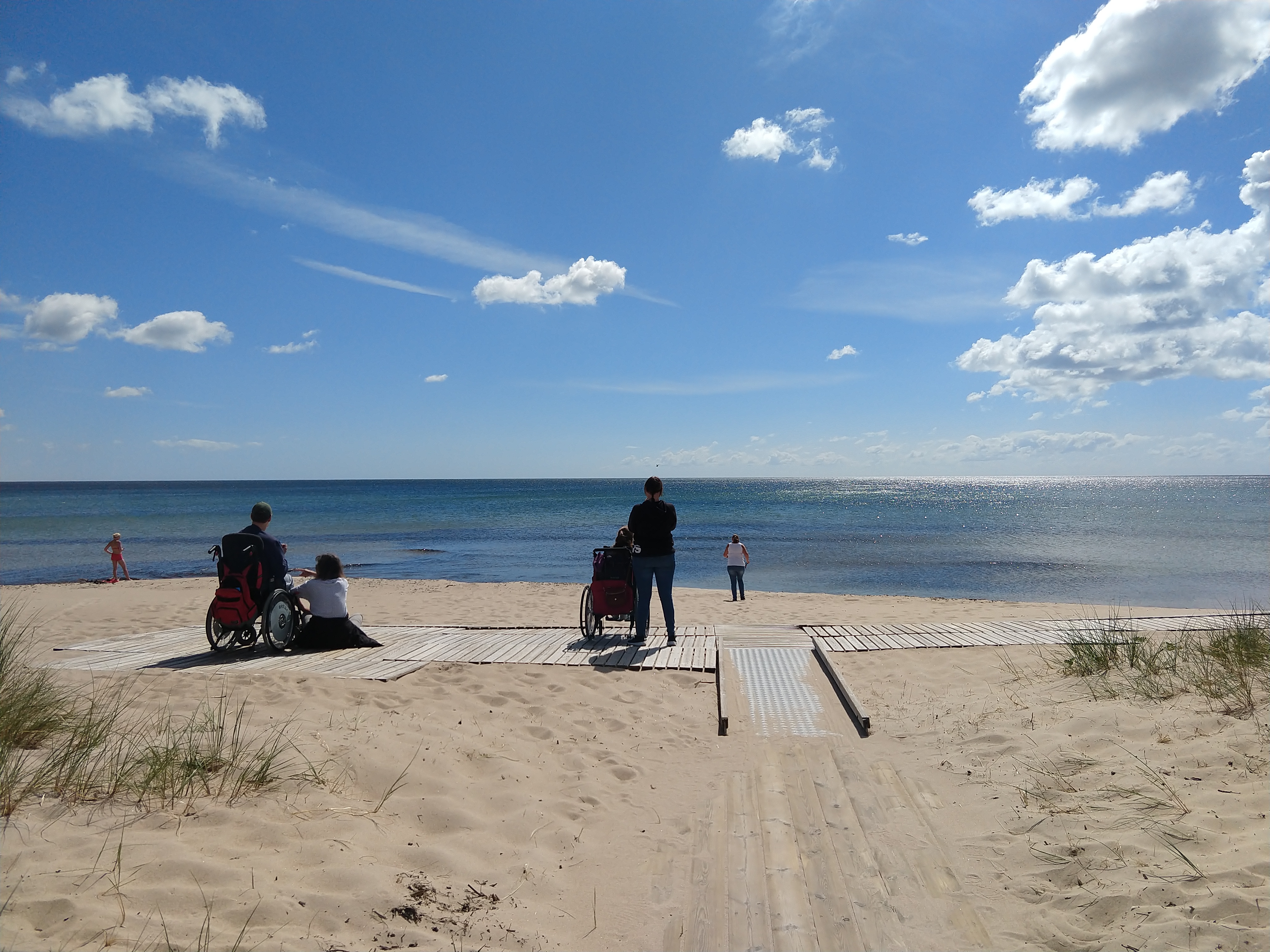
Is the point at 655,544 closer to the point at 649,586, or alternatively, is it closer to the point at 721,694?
the point at 649,586

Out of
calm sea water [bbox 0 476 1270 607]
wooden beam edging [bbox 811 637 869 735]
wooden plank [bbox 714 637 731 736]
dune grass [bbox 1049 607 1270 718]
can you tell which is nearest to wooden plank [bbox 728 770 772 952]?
wooden plank [bbox 714 637 731 736]

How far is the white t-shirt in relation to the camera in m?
7.99

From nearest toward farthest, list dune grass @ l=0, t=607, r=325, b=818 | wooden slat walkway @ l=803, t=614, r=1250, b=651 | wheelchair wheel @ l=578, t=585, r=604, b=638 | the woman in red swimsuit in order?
1. dune grass @ l=0, t=607, r=325, b=818
2. wooden slat walkway @ l=803, t=614, r=1250, b=651
3. wheelchair wheel @ l=578, t=585, r=604, b=638
4. the woman in red swimsuit

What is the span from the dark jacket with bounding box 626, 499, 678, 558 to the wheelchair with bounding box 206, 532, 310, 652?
427cm

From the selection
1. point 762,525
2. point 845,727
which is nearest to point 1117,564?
point 762,525

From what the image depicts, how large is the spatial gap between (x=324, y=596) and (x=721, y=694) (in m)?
4.77

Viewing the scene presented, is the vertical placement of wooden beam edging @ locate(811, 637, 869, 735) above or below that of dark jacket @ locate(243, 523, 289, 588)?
below

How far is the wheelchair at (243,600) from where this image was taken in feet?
24.8

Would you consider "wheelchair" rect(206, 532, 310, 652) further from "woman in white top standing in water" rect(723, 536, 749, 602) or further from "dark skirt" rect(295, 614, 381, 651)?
"woman in white top standing in water" rect(723, 536, 749, 602)

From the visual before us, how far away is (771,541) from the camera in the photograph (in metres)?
40.5

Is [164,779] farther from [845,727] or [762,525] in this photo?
[762,525]

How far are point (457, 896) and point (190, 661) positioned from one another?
5742mm

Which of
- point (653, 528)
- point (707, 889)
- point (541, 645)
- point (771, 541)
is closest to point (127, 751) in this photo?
point (707, 889)

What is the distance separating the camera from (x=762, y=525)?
169ft
